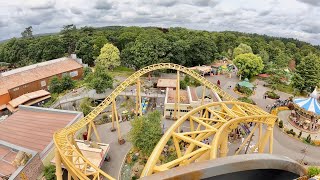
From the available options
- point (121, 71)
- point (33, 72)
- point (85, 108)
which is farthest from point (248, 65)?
point (33, 72)

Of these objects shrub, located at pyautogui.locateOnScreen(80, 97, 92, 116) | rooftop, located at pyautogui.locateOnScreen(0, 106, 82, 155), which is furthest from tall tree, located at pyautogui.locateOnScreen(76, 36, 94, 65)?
rooftop, located at pyautogui.locateOnScreen(0, 106, 82, 155)

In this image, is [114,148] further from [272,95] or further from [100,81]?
[272,95]

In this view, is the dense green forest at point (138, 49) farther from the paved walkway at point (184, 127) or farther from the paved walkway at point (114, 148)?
the paved walkway at point (184, 127)

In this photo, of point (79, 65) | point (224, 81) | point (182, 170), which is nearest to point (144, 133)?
point (182, 170)

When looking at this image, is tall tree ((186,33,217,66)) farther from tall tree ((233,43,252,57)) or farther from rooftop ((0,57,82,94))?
rooftop ((0,57,82,94))

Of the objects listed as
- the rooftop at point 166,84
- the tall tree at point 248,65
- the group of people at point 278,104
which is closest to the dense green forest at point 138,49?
the rooftop at point 166,84
